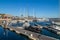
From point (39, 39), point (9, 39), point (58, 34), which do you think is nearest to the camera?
point (39, 39)

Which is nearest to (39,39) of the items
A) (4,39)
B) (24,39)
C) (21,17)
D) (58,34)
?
(24,39)

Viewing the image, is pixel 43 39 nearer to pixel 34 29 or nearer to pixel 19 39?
pixel 19 39

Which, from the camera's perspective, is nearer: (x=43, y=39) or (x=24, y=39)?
(x=43, y=39)

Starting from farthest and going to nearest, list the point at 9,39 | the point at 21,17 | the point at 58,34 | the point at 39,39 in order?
the point at 21,17 < the point at 58,34 < the point at 9,39 < the point at 39,39

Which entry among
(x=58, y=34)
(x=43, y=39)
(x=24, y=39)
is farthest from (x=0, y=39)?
(x=58, y=34)

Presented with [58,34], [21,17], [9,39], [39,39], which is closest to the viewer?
[39,39]

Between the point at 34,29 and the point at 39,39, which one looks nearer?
the point at 39,39

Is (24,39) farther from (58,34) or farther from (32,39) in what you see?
(58,34)

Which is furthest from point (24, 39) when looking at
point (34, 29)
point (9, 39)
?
point (34, 29)
